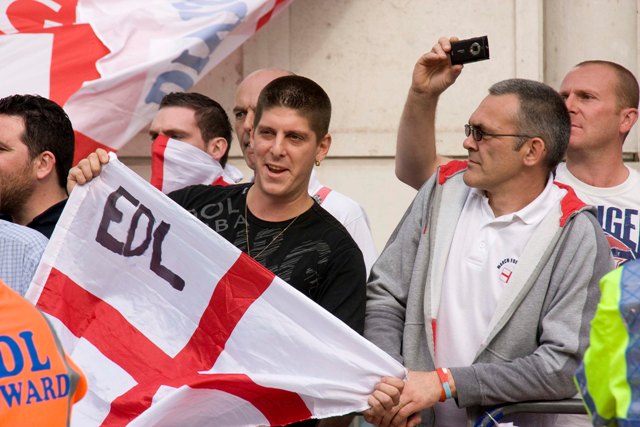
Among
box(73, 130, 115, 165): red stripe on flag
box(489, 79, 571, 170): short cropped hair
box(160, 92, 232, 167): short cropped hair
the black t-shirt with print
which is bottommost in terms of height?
the black t-shirt with print

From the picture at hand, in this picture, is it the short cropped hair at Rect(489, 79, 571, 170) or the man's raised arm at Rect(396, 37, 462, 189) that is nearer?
the short cropped hair at Rect(489, 79, 571, 170)

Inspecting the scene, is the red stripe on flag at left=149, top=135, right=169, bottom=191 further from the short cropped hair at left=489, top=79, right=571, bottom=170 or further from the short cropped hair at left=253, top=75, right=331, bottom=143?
the short cropped hair at left=489, top=79, right=571, bottom=170

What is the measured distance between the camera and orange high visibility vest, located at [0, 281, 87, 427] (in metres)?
2.91

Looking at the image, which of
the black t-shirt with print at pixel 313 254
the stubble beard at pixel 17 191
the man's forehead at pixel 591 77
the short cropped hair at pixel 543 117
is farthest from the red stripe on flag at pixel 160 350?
the man's forehead at pixel 591 77

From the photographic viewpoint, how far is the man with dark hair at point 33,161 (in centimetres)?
501

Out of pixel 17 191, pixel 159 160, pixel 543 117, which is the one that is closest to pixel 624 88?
pixel 543 117

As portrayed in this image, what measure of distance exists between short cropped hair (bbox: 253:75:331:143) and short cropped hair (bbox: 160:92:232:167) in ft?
5.04

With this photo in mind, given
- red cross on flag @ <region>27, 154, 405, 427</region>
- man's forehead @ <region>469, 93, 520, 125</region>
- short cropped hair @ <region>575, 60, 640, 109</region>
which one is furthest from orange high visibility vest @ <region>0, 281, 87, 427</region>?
short cropped hair @ <region>575, 60, 640, 109</region>

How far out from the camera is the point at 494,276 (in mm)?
4336

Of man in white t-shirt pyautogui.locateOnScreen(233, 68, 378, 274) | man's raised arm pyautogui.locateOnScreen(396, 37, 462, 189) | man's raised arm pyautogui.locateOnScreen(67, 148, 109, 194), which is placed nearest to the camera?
man's raised arm pyautogui.locateOnScreen(67, 148, 109, 194)

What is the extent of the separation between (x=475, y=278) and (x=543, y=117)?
71 cm

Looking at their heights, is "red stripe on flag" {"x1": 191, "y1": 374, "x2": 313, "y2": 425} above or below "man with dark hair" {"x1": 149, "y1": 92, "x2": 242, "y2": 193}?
below

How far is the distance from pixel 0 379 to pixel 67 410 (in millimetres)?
194

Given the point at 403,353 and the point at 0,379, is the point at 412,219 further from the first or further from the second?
the point at 0,379
